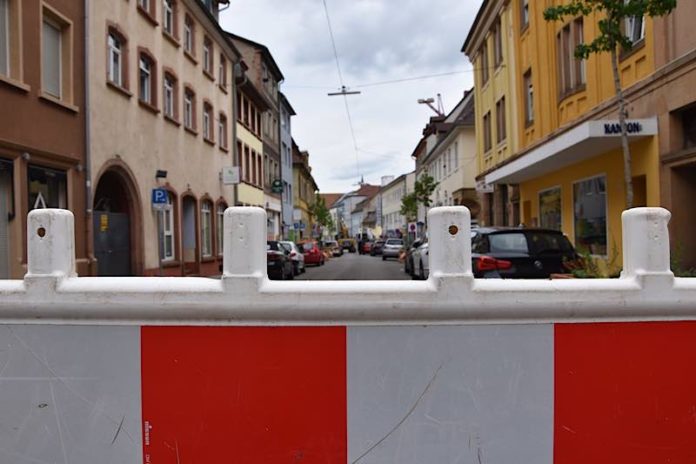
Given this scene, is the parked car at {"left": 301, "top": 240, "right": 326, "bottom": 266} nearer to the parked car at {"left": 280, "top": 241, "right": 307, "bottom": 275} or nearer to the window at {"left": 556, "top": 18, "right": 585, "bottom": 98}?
the parked car at {"left": 280, "top": 241, "right": 307, "bottom": 275}

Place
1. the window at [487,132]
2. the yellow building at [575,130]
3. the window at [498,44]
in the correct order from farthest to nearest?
the window at [487,132] < the window at [498,44] < the yellow building at [575,130]

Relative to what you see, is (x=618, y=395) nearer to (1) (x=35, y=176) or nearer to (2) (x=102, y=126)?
(1) (x=35, y=176)

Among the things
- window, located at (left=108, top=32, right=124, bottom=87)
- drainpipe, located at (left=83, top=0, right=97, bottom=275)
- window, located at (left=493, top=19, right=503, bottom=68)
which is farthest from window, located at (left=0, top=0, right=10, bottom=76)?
window, located at (left=493, top=19, right=503, bottom=68)

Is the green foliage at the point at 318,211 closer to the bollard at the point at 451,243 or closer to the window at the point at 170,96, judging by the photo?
the window at the point at 170,96

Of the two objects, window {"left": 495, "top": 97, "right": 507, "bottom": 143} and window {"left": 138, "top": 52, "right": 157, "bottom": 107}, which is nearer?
window {"left": 138, "top": 52, "right": 157, "bottom": 107}

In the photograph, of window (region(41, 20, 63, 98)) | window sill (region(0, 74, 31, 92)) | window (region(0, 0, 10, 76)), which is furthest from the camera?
window (region(41, 20, 63, 98))

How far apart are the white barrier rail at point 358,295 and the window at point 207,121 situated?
21718 mm

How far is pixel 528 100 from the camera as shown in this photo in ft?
69.9

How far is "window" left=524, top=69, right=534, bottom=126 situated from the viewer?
2073 centimetres

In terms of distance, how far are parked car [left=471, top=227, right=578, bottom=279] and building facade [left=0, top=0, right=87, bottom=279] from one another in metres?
8.38

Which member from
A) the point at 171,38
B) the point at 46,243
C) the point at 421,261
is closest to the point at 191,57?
the point at 171,38

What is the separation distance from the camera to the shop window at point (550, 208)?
18558mm

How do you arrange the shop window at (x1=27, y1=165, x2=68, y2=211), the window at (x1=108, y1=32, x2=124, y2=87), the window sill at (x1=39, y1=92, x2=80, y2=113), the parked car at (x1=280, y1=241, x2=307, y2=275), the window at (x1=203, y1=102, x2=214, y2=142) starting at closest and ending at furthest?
the shop window at (x1=27, y1=165, x2=68, y2=211)
the window sill at (x1=39, y1=92, x2=80, y2=113)
the window at (x1=108, y1=32, x2=124, y2=87)
the window at (x1=203, y1=102, x2=214, y2=142)
the parked car at (x1=280, y1=241, x2=307, y2=275)

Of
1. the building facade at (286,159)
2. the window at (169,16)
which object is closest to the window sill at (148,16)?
the window at (169,16)
